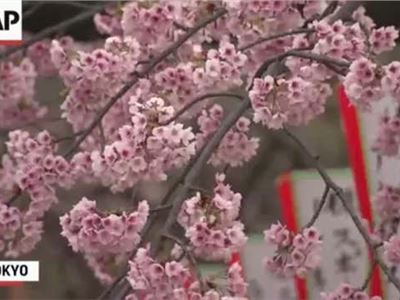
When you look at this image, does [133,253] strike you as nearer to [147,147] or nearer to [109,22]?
[147,147]

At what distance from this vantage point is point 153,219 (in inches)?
73.5

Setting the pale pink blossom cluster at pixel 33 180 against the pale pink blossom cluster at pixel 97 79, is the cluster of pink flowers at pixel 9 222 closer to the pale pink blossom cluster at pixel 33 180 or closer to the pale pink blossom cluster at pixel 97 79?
the pale pink blossom cluster at pixel 33 180

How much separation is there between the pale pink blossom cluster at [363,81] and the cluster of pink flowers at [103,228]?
415 millimetres

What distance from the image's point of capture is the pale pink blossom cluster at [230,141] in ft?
6.86

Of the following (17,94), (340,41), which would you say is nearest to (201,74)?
(340,41)

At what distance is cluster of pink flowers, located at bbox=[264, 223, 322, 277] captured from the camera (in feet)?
6.36

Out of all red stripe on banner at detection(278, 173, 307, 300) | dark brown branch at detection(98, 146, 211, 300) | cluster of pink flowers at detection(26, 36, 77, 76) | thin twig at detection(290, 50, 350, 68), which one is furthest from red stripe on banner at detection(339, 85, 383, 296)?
cluster of pink flowers at detection(26, 36, 77, 76)

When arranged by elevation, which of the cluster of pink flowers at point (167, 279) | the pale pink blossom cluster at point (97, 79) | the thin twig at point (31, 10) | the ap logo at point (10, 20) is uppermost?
the thin twig at point (31, 10)

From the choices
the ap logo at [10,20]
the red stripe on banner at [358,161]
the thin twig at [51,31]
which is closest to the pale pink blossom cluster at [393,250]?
the red stripe on banner at [358,161]

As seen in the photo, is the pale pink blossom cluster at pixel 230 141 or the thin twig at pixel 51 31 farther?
the thin twig at pixel 51 31

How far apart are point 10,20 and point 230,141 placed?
0.57 m

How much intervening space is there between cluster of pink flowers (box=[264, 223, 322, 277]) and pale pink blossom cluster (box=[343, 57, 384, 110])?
314 mm

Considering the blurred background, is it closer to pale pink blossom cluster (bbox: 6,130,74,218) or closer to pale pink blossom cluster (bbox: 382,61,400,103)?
pale pink blossom cluster (bbox: 6,130,74,218)

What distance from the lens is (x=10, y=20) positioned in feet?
7.30
